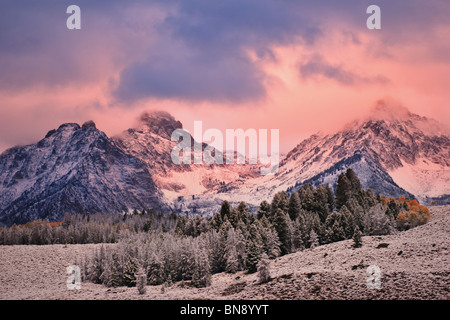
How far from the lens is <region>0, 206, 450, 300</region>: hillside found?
79062mm

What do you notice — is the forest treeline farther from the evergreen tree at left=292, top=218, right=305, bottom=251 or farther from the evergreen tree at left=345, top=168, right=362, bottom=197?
the evergreen tree at left=345, top=168, right=362, bottom=197

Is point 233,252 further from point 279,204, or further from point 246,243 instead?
point 279,204

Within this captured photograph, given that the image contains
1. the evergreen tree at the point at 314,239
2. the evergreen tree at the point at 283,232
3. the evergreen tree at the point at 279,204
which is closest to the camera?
the evergreen tree at the point at 314,239

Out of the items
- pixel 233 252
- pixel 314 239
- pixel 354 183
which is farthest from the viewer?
pixel 354 183

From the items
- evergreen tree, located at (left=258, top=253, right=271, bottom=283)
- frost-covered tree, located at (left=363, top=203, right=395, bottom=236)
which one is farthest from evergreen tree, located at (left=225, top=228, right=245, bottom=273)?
frost-covered tree, located at (left=363, top=203, right=395, bottom=236)

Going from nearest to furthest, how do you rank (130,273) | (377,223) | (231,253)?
(231,253), (377,223), (130,273)

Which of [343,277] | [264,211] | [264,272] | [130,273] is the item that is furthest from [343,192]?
[343,277]

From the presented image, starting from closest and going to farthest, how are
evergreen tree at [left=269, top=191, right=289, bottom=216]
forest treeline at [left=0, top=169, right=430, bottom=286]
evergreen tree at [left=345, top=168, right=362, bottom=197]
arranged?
forest treeline at [left=0, top=169, right=430, bottom=286], evergreen tree at [left=269, top=191, right=289, bottom=216], evergreen tree at [left=345, top=168, right=362, bottom=197]

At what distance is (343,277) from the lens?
288ft

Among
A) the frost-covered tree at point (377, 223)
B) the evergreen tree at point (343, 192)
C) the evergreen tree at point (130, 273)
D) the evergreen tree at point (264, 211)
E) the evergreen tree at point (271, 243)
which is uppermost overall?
the evergreen tree at point (343, 192)

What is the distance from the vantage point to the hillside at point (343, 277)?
79.1 metres

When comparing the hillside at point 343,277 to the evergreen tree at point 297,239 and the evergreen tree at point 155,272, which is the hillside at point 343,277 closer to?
the evergreen tree at point 297,239

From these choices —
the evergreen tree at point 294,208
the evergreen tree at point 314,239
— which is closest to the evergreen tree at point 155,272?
the evergreen tree at point 314,239
